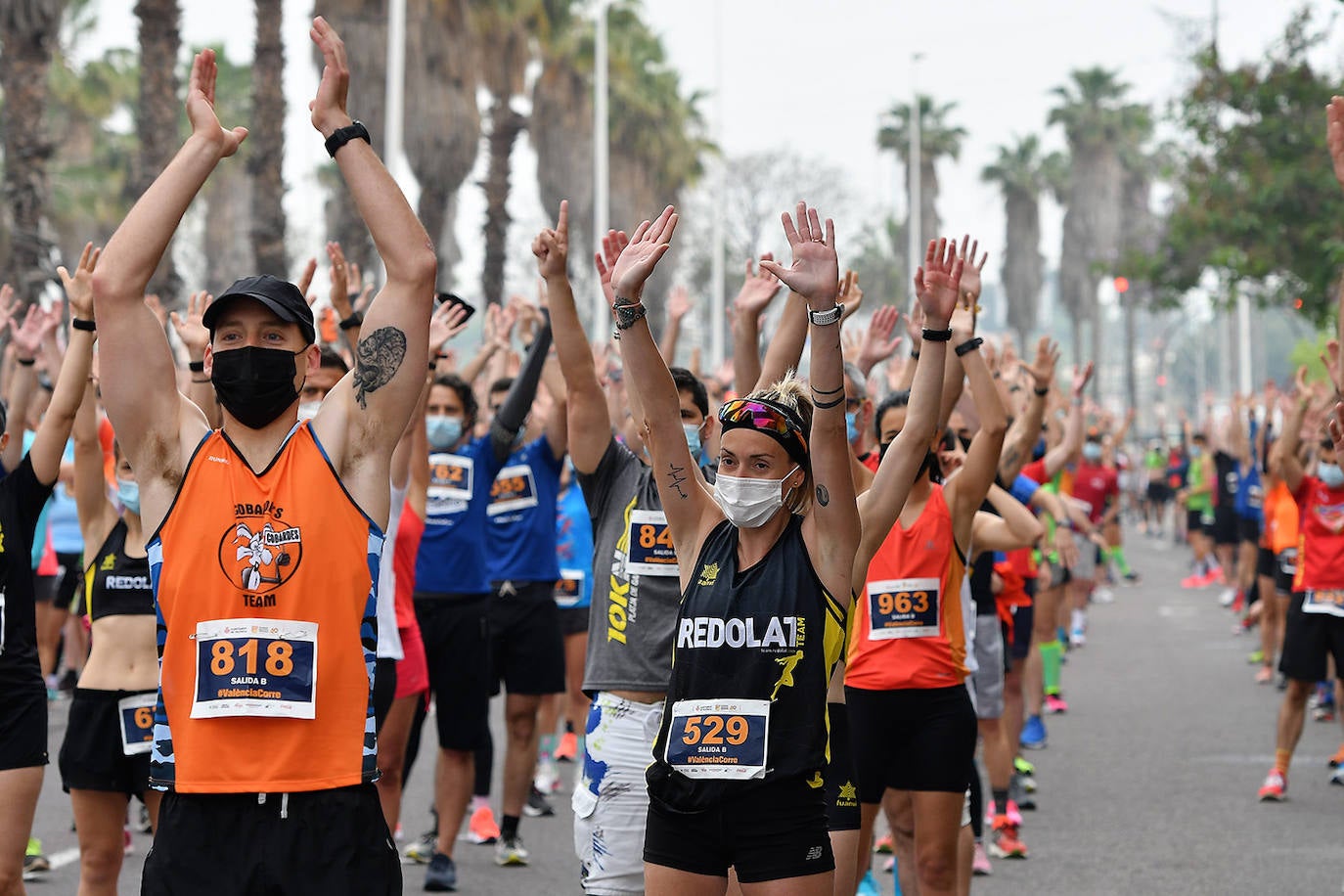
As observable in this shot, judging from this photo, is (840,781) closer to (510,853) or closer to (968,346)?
(968,346)

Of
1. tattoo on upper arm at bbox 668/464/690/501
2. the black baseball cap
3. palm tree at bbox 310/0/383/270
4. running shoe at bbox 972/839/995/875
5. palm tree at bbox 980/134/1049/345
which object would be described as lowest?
running shoe at bbox 972/839/995/875

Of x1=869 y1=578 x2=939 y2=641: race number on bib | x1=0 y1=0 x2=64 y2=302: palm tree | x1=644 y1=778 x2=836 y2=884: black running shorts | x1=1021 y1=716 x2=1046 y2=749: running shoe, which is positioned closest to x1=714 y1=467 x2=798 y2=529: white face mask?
x1=644 y1=778 x2=836 y2=884: black running shorts

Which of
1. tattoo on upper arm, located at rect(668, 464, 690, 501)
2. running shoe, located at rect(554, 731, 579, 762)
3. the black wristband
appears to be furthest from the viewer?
running shoe, located at rect(554, 731, 579, 762)

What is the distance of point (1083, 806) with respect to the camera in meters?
10.9

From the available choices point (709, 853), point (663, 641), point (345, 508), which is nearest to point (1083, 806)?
point (663, 641)

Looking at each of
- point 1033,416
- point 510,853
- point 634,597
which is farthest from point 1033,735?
point 634,597

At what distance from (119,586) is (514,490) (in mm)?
3304

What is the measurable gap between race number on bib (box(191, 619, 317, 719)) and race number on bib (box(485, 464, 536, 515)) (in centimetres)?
590

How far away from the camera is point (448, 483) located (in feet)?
29.2

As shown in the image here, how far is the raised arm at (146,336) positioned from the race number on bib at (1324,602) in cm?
879

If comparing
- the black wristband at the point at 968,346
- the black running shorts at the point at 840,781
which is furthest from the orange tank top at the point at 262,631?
the black wristband at the point at 968,346

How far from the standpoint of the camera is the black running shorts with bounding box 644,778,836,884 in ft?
15.1

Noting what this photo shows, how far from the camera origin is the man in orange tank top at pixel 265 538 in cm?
392

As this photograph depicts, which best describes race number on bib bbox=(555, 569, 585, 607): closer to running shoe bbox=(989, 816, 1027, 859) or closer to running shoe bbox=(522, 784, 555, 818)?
running shoe bbox=(522, 784, 555, 818)
